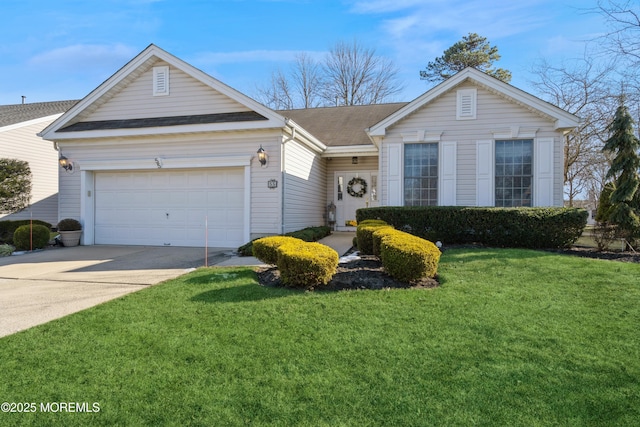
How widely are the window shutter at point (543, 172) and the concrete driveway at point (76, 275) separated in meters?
8.37

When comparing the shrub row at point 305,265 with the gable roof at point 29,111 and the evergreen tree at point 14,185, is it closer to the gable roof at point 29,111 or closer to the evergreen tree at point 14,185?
the evergreen tree at point 14,185

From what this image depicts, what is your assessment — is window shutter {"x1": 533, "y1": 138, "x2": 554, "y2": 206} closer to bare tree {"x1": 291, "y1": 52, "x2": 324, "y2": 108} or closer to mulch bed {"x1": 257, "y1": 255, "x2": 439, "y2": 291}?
mulch bed {"x1": 257, "y1": 255, "x2": 439, "y2": 291}

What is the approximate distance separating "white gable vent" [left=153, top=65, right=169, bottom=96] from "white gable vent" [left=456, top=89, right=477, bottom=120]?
847cm

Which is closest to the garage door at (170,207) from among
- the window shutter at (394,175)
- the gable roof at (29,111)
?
the window shutter at (394,175)

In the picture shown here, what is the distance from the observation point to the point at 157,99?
1066cm

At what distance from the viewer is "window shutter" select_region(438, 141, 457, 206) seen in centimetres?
1006

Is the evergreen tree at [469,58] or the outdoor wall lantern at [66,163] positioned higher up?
the evergreen tree at [469,58]

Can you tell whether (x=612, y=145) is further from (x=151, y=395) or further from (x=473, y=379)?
(x=151, y=395)

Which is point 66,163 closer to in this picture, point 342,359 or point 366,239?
point 366,239

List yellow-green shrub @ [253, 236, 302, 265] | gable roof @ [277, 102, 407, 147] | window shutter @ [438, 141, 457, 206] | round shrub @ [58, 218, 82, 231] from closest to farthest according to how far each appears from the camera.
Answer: yellow-green shrub @ [253, 236, 302, 265] < window shutter @ [438, 141, 457, 206] < round shrub @ [58, 218, 82, 231] < gable roof @ [277, 102, 407, 147]

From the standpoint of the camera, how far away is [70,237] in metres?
10.8

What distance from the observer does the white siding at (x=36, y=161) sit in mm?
14609

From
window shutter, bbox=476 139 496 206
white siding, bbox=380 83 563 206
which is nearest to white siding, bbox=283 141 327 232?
white siding, bbox=380 83 563 206

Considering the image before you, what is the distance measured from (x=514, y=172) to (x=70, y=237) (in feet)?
42.8
